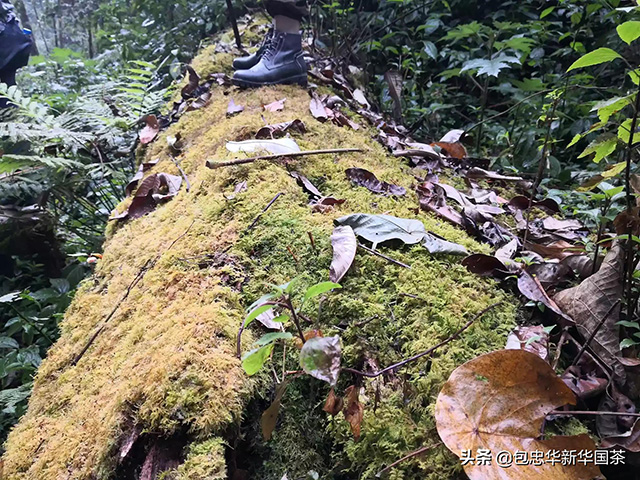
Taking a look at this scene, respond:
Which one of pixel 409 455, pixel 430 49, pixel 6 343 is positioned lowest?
pixel 6 343

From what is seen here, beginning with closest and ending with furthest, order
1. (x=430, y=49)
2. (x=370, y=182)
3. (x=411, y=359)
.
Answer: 1. (x=411, y=359)
2. (x=370, y=182)
3. (x=430, y=49)

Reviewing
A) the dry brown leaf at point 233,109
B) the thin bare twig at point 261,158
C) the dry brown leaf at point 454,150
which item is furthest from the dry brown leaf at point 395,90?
the thin bare twig at point 261,158

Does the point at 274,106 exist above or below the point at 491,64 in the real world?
above

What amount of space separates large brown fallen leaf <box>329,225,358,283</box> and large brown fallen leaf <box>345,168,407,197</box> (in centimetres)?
49

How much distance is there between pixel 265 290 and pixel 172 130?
89.7 inches

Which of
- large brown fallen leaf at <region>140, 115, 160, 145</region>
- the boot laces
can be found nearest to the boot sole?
the boot laces

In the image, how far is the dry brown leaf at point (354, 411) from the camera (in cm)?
86

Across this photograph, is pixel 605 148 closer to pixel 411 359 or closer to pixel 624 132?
pixel 624 132

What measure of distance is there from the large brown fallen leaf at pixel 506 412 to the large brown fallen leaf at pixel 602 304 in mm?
270

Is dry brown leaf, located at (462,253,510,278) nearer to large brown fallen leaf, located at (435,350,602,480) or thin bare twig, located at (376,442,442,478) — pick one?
large brown fallen leaf, located at (435,350,602,480)

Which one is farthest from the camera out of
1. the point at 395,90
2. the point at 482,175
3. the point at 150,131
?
the point at 395,90

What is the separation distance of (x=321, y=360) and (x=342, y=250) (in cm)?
53

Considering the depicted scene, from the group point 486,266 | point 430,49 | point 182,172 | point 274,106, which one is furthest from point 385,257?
point 430,49

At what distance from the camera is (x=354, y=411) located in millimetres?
865
